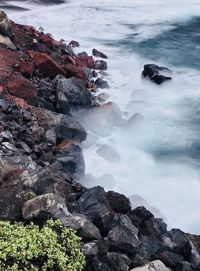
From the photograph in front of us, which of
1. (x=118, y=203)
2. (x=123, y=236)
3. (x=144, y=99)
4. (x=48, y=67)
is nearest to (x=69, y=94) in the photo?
(x=48, y=67)

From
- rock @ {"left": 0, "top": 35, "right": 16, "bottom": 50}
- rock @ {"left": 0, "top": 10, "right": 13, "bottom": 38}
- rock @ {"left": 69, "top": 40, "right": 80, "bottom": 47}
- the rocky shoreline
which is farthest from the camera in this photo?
rock @ {"left": 69, "top": 40, "right": 80, "bottom": 47}

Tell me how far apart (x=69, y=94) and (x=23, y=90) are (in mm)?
2030

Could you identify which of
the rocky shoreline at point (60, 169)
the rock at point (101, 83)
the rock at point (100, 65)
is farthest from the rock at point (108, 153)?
the rock at point (100, 65)

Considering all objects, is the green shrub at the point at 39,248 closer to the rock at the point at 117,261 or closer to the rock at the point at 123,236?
the rock at the point at 117,261

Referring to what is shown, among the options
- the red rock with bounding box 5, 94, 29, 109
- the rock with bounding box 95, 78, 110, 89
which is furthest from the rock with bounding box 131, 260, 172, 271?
the rock with bounding box 95, 78, 110, 89

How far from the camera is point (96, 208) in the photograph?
1191 cm

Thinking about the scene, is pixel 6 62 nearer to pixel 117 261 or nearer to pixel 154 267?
pixel 117 261

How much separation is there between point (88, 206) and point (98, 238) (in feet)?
3.95

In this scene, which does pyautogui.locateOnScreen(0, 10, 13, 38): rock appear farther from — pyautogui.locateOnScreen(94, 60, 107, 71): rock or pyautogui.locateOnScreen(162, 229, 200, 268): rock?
pyautogui.locateOnScreen(162, 229, 200, 268): rock

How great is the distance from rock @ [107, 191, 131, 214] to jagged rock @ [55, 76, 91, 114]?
278 inches

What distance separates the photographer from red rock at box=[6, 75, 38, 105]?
18312 mm

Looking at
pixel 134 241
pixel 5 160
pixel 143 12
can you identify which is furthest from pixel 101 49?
pixel 134 241

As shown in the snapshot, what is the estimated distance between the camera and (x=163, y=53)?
2920cm

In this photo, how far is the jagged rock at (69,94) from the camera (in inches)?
Answer: 765
